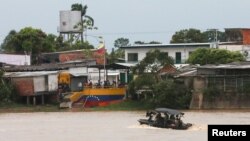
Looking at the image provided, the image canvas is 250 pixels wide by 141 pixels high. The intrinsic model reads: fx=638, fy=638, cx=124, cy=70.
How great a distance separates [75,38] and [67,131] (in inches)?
1750

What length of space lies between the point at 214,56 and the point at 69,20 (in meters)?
25.0

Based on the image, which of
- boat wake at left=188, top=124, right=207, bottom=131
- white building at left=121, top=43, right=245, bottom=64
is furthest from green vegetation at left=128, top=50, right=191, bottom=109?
white building at left=121, top=43, right=245, bottom=64

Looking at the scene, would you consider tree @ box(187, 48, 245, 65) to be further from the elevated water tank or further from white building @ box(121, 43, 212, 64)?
the elevated water tank

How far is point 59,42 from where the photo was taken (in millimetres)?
70125

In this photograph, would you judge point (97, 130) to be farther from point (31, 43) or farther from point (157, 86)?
point (31, 43)

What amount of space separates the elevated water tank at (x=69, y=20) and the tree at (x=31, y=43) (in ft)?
17.0

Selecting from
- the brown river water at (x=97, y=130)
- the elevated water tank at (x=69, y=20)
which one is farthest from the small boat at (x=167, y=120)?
the elevated water tank at (x=69, y=20)

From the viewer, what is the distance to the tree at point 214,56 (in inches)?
1917

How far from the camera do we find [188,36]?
73375 mm

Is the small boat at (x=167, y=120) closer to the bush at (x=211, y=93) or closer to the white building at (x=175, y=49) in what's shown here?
the bush at (x=211, y=93)

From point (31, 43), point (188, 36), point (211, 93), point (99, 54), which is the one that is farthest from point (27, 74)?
point (188, 36)

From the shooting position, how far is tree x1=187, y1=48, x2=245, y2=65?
1917 inches

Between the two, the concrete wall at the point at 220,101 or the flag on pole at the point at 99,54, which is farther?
the flag on pole at the point at 99,54

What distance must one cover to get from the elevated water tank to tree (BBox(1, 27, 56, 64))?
5.17 metres
